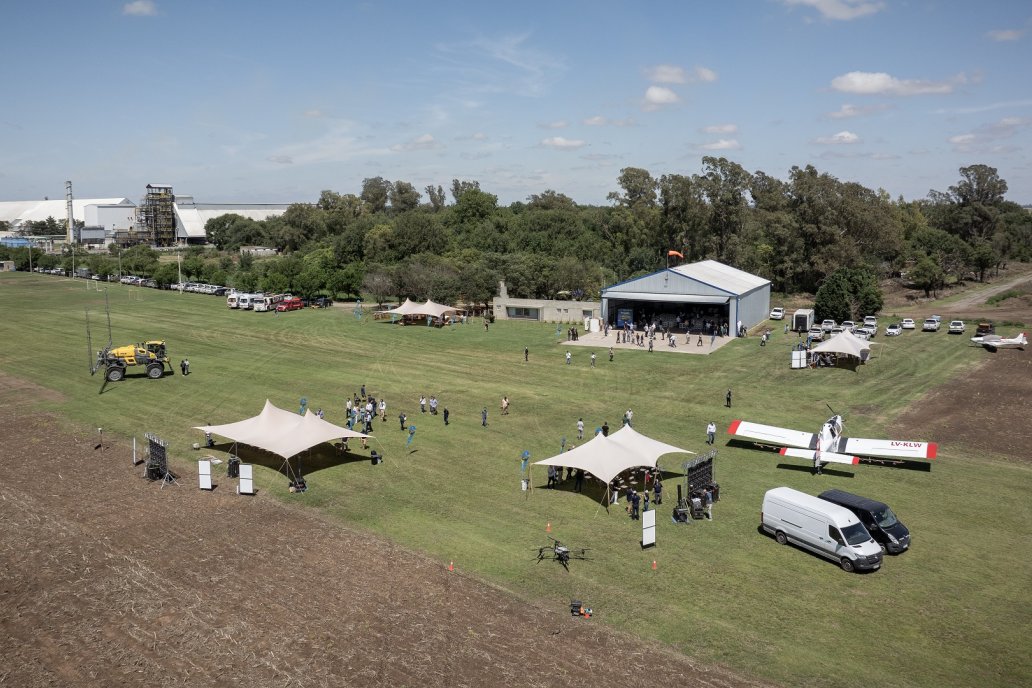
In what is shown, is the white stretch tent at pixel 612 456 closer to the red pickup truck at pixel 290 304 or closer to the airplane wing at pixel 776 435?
the airplane wing at pixel 776 435

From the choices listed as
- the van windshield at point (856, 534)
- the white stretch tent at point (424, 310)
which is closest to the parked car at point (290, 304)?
the white stretch tent at point (424, 310)

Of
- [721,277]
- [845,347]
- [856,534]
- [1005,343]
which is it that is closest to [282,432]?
[856,534]

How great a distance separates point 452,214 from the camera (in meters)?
139

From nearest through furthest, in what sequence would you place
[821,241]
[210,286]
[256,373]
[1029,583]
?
1. [1029,583]
2. [256,373]
3. [821,241]
4. [210,286]

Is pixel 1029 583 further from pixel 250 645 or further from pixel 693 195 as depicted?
pixel 693 195

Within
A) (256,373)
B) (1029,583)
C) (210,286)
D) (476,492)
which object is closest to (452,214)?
(210,286)

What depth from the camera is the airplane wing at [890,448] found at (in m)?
28.5

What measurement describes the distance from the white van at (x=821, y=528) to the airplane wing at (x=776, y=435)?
7850mm

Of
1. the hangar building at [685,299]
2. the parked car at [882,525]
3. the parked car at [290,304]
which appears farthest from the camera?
the parked car at [290,304]

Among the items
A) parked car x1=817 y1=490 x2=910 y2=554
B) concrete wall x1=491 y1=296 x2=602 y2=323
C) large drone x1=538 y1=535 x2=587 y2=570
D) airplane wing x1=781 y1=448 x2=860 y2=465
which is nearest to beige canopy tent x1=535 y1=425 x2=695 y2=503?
large drone x1=538 y1=535 x2=587 y2=570

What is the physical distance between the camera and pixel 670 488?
26875mm

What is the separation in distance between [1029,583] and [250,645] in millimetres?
19138

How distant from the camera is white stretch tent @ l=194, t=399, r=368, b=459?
1118 inches

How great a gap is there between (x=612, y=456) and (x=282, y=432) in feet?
41.4
